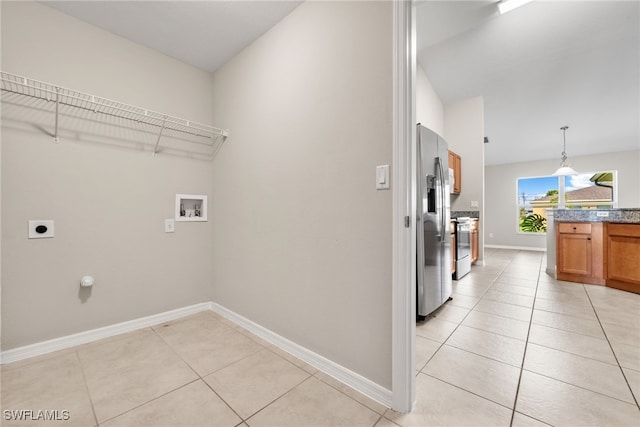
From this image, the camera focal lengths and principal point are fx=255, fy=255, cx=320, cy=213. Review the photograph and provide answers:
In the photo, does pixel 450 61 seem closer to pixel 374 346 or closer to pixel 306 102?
pixel 306 102

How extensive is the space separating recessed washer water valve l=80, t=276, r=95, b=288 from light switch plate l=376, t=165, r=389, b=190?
218 centimetres

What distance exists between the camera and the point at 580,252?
352 centimetres

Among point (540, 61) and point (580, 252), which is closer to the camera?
point (540, 61)

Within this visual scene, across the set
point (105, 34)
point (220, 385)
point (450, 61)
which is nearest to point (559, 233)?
point (450, 61)

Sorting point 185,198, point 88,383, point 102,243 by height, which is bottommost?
point 88,383

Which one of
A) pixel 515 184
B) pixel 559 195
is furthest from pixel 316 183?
pixel 559 195

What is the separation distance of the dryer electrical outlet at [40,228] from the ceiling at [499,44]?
1514 mm

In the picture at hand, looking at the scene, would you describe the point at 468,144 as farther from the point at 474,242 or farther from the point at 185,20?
the point at 185,20

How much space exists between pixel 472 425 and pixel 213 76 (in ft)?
10.8

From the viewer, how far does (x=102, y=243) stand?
6.53 feet

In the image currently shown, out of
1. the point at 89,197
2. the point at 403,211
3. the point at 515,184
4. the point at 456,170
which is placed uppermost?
the point at 515,184

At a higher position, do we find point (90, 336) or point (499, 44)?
point (499, 44)

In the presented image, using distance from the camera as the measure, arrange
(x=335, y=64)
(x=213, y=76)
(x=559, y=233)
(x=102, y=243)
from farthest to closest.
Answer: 1. (x=559, y=233)
2. (x=213, y=76)
3. (x=102, y=243)
4. (x=335, y=64)

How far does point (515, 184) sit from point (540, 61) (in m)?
5.55
